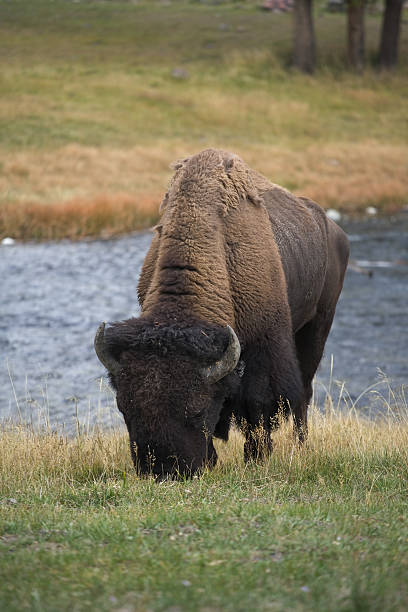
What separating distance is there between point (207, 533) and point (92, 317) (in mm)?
11392

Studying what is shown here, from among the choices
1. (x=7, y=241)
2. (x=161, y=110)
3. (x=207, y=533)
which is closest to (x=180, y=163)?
(x=207, y=533)

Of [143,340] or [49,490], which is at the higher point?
Result: [143,340]

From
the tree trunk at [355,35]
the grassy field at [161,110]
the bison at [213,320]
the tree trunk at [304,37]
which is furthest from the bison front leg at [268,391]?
the tree trunk at [304,37]

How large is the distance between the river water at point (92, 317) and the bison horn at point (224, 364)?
10.5 feet

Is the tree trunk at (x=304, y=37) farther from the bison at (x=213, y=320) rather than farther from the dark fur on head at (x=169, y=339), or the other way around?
the dark fur on head at (x=169, y=339)

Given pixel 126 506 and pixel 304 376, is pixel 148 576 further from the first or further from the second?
pixel 304 376

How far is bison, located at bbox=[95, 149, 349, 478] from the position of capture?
18.0ft

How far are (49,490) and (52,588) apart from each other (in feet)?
6.93

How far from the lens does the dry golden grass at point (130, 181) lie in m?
22.4

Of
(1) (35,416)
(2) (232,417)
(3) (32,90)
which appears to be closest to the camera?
(2) (232,417)

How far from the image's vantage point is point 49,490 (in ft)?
18.8

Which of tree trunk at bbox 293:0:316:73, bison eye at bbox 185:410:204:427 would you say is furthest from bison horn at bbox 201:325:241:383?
tree trunk at bbox 293:0:316:73

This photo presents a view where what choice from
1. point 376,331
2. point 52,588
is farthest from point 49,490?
point 376,331

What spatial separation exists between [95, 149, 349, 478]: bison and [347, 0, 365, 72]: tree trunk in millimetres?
36328
